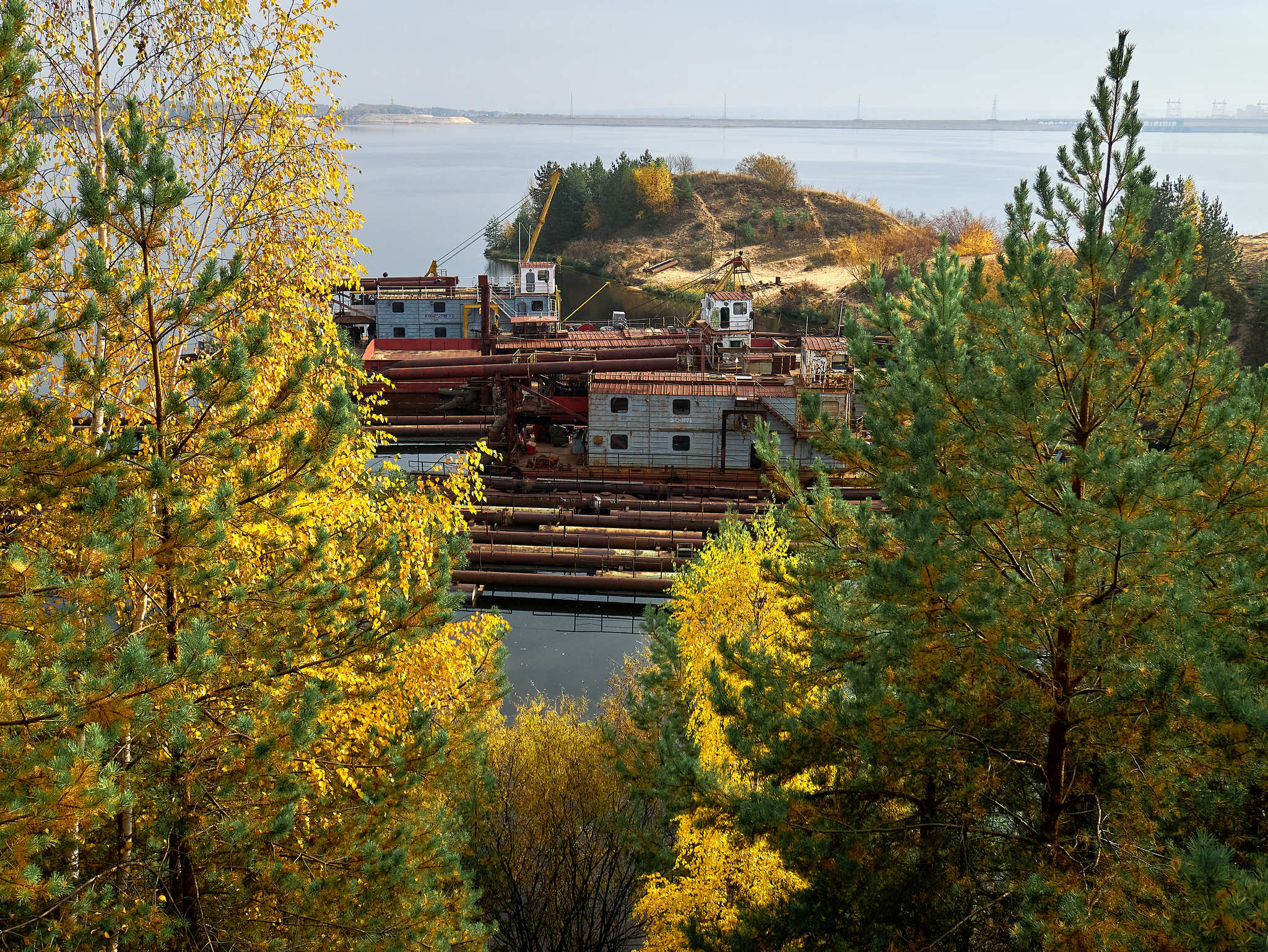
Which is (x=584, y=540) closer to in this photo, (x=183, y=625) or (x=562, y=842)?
(x=562, y=842)

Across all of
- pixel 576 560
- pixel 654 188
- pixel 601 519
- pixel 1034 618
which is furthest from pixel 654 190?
pixel 1034 618

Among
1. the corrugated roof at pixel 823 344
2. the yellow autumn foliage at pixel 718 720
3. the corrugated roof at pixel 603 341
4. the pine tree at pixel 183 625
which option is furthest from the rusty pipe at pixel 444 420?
the pine tree at pixel 183 625

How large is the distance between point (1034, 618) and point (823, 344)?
36437 millimetres

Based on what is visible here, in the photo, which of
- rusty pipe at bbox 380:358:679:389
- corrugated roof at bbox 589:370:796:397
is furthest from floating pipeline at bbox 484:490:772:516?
rusty pipe at bbox 380:358:679:389

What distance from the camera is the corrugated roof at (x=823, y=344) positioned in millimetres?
41531

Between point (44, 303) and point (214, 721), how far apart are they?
11.5 ft

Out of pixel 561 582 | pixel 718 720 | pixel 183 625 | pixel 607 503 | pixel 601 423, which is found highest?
pixel 601 423

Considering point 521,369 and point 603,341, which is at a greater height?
point 603,341

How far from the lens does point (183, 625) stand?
7148mm

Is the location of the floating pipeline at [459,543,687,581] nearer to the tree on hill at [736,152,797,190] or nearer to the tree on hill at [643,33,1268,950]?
the tree on hill at [643,33,1268,950]

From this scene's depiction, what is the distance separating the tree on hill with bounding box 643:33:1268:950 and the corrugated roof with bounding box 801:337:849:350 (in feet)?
105

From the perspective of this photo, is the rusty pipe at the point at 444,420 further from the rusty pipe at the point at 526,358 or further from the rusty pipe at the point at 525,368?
the rusty pipe at the point at 526,358

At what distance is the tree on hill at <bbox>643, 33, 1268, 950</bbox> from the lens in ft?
23.9

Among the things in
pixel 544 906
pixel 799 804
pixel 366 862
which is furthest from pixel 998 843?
pixel 544 906
